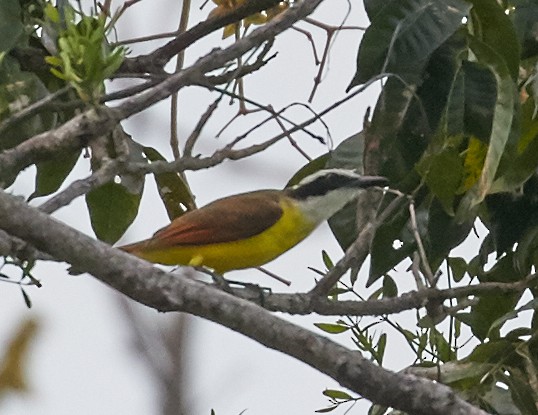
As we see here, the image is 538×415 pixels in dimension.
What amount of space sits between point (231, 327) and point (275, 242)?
4.48ft

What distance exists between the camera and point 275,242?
269cm

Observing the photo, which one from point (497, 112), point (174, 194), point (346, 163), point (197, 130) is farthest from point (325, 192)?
point (497, 112)

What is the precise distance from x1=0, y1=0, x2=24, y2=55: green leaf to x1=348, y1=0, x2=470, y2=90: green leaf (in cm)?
58

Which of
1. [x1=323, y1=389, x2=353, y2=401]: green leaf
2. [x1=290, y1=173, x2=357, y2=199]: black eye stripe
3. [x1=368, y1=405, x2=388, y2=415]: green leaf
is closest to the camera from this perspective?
[x1=368, y1=405, x2=388, y2=415]: green leaf

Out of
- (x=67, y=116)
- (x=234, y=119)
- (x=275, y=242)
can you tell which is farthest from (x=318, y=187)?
(x=67, y=116)

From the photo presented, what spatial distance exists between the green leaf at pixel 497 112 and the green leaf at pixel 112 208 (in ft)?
2.39

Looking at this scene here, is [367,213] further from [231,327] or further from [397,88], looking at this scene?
[231,327]

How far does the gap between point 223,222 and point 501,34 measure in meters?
1.28

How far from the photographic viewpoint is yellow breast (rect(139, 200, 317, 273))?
2.62m

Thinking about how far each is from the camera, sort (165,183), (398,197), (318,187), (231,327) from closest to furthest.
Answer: (231,327), (398,197), (165,183), (318,187)

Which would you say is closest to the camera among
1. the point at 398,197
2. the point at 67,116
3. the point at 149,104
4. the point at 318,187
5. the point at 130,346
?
the point at 130,346

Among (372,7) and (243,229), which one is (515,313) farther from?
(243,229)

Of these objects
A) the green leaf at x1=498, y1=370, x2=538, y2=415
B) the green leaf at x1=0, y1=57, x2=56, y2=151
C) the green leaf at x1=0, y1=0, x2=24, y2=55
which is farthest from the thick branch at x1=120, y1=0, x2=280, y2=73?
the green leaf at x1=498, y1=370, x2=538, y2=415

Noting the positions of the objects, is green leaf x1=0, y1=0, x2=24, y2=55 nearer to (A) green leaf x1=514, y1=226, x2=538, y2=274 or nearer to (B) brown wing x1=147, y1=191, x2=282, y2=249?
(B) brown wing x1=147, y1=191, x2=282, y2=249
